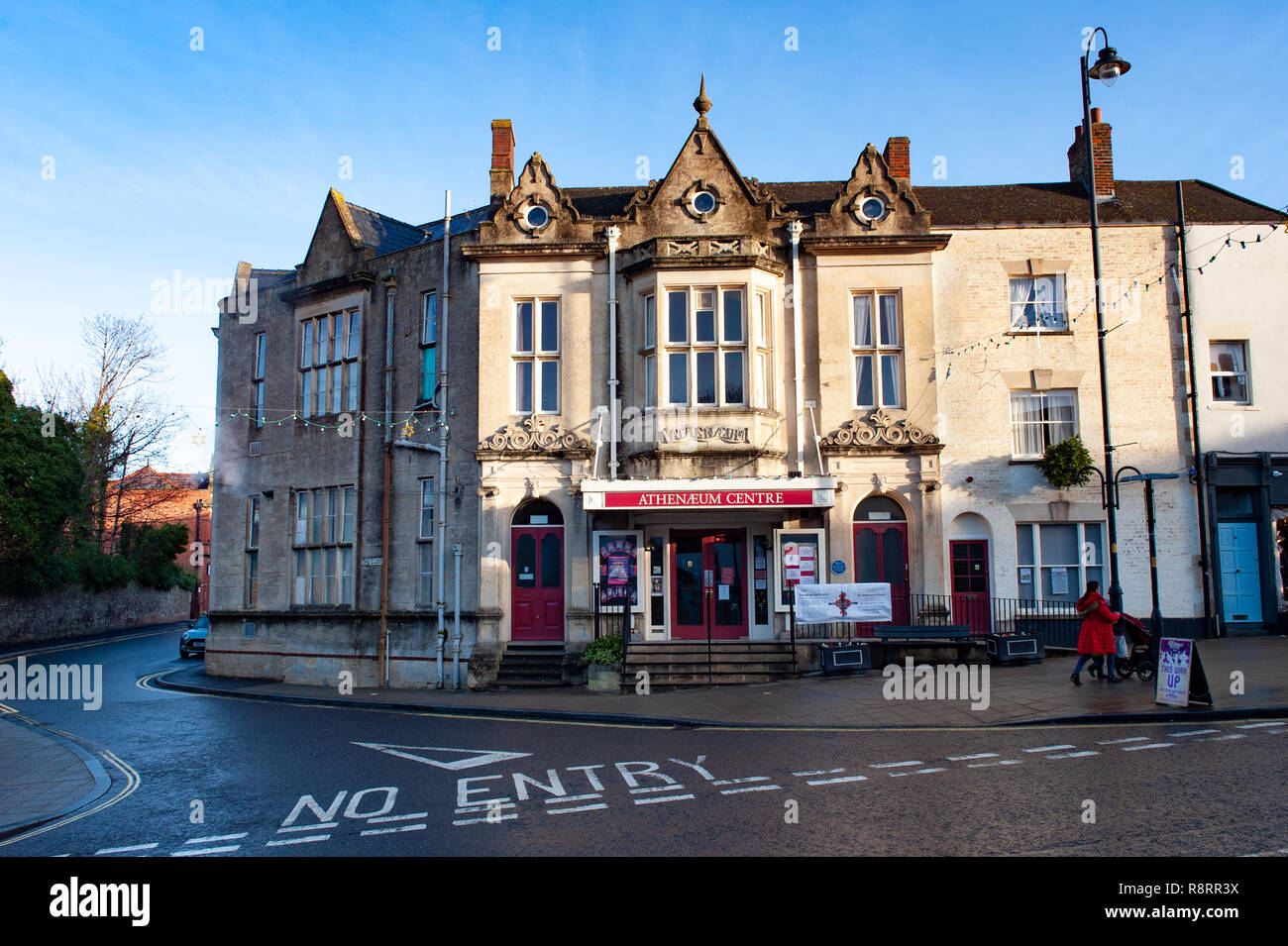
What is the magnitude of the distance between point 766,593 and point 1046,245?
→ 9.90 metres

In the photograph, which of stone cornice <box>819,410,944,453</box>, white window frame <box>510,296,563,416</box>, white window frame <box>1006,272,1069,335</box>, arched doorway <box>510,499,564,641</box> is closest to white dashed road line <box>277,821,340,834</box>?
arched doorway <box>510,499,564,641</box>

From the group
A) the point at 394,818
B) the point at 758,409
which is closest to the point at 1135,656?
the point at 758,409

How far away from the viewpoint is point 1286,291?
20.3 metres

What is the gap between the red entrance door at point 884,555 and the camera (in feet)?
62.0

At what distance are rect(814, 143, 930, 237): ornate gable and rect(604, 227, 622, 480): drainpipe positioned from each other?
438cm

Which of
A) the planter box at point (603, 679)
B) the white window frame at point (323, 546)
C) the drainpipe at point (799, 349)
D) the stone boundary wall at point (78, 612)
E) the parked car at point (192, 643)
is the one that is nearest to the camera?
the planter box at point (603, 679)

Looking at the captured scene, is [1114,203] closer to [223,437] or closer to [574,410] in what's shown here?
[574,410]

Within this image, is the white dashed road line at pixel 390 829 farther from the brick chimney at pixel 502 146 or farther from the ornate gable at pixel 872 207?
the brick chimney at pixel 502 146

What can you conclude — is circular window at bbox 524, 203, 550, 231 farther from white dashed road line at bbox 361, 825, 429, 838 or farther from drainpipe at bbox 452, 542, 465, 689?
white dashed road line at bbox 361, 825, 429, 838

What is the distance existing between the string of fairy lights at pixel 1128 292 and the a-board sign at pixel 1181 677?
344 inches

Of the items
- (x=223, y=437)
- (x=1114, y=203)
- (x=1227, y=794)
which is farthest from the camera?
(x=223, y=437)

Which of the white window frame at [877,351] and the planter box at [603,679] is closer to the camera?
the planter box at [603,679]

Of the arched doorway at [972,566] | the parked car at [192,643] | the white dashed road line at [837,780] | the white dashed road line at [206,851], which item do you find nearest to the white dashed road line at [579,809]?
the white dashed road line at [837,780]
